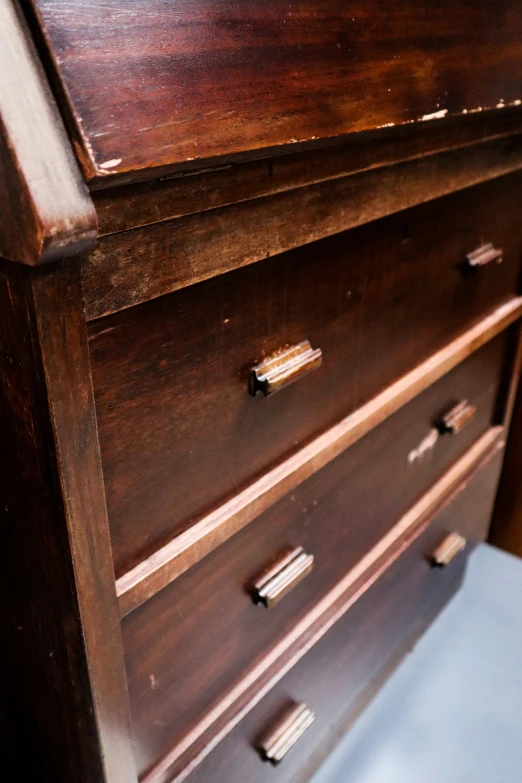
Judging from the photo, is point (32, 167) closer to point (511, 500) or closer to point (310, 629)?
point (310, 629)

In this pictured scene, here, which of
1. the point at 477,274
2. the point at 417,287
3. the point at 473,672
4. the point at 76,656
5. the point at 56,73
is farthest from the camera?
the point at 473,672

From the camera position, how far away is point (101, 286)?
0.36m

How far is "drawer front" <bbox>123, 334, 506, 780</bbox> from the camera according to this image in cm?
52

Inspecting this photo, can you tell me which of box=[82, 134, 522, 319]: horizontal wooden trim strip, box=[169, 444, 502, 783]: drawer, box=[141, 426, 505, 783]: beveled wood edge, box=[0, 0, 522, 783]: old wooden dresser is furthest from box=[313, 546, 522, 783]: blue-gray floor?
box=[82, 134, 522, 319]: horizontal wooden trim strip

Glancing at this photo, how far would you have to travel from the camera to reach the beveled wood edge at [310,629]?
57cm

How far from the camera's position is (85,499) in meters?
0.39

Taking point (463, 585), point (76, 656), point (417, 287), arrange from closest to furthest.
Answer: point (76, 656)
point (417, 287)
point (463, 585)

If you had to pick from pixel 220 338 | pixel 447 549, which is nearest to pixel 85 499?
pixel 220 338

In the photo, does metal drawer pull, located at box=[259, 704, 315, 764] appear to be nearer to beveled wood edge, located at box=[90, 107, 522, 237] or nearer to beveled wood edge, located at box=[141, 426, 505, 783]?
beveled wood edge, located at box=[141, 426, 505, 783]

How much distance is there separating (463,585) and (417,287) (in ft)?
2.25

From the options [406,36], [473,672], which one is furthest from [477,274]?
[473,672]

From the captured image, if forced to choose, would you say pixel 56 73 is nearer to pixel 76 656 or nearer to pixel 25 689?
pixel 76 656

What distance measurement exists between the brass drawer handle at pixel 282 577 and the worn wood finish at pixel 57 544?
16 cm

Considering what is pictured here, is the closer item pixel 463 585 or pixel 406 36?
pixel 406 36
